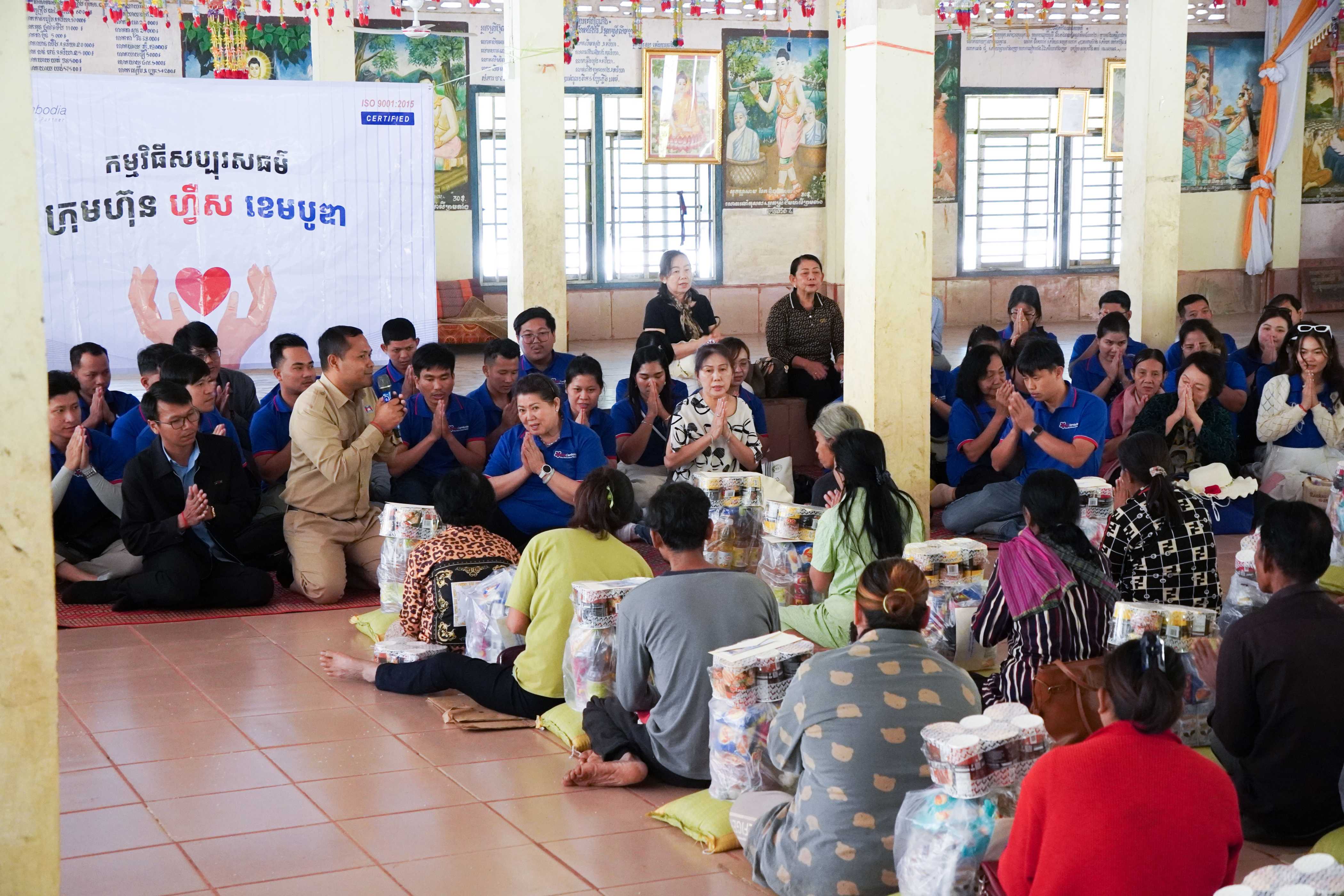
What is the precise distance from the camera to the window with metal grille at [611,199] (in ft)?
54.0

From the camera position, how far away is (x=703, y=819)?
148 inches

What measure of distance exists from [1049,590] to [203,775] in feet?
8.19

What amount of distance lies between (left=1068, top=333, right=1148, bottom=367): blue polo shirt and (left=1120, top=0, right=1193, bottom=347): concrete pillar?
35cm

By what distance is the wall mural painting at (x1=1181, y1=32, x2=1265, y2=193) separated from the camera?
17.7m

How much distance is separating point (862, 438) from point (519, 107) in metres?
4.45

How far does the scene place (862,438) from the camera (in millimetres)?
4684

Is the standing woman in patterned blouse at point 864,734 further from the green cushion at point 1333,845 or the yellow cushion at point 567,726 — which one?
the yellow cushion at point 567,726

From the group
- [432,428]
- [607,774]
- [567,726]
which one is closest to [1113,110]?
[432,428]

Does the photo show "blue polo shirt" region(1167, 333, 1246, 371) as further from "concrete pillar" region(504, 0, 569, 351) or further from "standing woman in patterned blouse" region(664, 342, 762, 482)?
"concrete pillar" region(504, 0, 569, 351)

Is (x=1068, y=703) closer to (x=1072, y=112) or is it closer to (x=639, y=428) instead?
(x=639, y=428)

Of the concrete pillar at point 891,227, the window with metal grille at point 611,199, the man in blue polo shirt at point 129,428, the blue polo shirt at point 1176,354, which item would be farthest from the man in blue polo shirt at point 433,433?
the window with metal grille at point 611,199

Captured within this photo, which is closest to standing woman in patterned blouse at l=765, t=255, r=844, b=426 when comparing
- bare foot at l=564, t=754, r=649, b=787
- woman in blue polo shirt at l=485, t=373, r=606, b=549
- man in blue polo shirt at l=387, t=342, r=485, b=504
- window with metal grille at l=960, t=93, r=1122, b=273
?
man in blue polo shirt at l=387, t=342, r=485, b=504

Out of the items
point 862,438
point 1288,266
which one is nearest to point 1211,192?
point 1288,266

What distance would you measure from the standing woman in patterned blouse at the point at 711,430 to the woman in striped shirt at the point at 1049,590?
8.51ft
